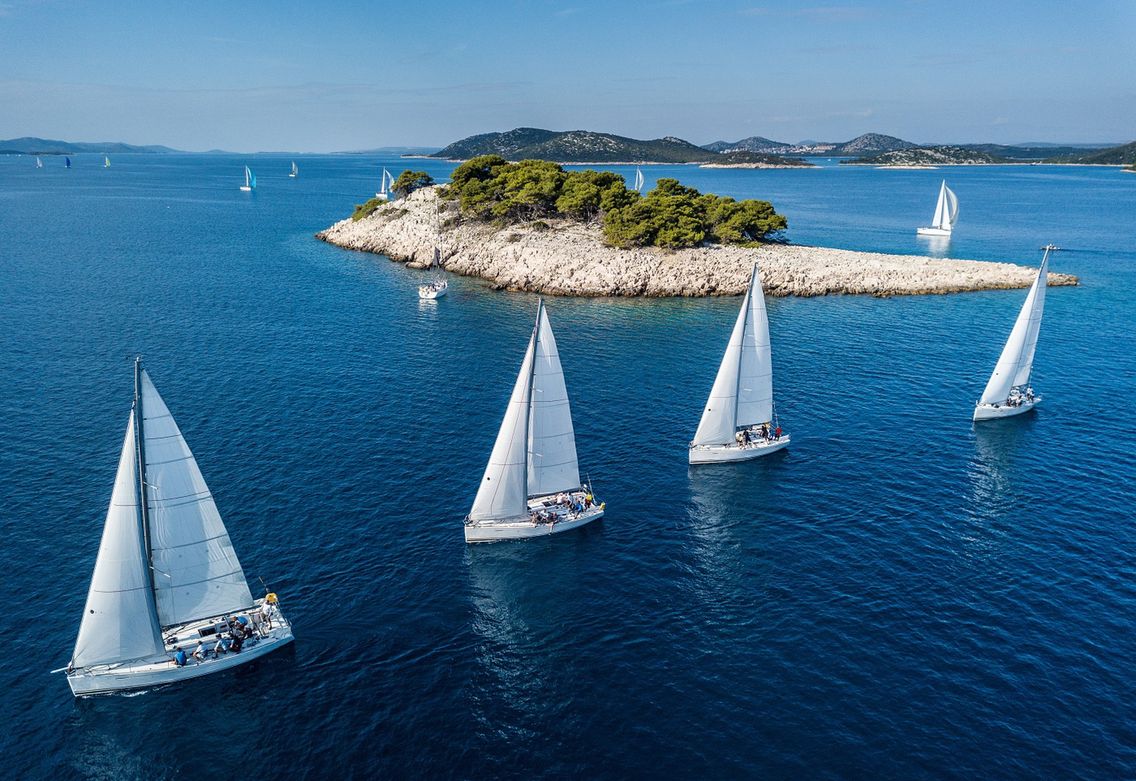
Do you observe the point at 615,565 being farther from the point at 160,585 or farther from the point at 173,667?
the point at 160,585

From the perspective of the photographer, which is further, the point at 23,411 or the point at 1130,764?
the point at 23,411

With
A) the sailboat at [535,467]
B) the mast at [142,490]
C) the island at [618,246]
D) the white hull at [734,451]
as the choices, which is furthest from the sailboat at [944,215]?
the mast at [142,490]

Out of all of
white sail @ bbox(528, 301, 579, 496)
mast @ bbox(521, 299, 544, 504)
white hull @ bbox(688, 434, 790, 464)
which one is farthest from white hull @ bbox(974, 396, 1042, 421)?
mast @ bbox(521, 299, 544, 504)

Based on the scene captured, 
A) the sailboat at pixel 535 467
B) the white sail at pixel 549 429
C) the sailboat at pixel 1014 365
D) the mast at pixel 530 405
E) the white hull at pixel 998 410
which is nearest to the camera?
the mast at pixel 530 405

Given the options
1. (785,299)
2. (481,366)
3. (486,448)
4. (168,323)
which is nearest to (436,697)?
(486,448)

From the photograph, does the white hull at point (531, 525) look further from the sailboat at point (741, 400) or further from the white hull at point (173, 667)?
the white hull at point (173, 667)

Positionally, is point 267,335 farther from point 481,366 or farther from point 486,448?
point 486,448

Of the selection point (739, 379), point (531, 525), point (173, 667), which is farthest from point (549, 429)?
point (173, 667)
